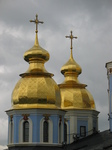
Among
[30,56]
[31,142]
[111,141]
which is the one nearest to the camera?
[111,141]

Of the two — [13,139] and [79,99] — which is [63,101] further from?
[13,139]

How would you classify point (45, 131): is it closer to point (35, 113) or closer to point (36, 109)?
point (35, 113)

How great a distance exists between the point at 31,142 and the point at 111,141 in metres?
6.61

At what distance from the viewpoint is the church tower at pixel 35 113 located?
150 ft

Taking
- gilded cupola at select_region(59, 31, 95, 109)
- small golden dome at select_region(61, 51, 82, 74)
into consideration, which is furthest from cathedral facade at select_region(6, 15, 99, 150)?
small golden dome at select_region(61, 51, 82, 74)

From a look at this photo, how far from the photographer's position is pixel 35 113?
151ft

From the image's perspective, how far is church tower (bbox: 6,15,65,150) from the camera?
45688 mm

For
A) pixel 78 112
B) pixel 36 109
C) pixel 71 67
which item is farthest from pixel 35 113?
pixel 71 67

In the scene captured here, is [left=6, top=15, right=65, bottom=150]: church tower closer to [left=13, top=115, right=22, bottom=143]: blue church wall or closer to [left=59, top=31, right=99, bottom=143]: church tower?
[left=13, top=115, right=22, bottom=143]: blue church wall

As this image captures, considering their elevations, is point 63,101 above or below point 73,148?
above

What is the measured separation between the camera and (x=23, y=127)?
46094 mm

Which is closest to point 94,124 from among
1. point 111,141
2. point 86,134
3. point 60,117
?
point 86,134

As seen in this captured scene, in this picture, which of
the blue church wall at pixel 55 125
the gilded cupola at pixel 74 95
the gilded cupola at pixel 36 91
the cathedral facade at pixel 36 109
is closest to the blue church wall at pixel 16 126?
the cathedral facade at pixel 36 109

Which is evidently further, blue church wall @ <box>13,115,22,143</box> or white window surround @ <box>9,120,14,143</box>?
white window surround @ <box>9,120,14,143</box>
